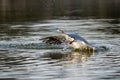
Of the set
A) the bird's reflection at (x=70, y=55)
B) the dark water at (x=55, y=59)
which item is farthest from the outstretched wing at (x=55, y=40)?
the bird's reflection at (x=70, y=55)

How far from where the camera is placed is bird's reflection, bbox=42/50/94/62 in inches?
789

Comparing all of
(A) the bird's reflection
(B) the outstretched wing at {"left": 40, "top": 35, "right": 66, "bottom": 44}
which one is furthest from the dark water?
(B) the outstretched wing at {"left": 40, "top": 35, "right": 66, "bottom": 44}

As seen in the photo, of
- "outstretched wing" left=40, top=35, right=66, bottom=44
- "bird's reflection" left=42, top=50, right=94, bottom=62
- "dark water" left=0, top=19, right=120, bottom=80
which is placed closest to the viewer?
"dark water" left=0, top=19, right=120, bottom=80

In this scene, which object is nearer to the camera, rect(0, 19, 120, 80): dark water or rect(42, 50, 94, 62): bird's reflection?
rect(0, 19, 120, 80): dark water

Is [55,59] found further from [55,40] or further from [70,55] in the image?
[55,40]

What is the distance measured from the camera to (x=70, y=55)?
70.0 feet

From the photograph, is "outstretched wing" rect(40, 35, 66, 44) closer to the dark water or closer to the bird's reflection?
the dark water

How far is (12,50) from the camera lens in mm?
22781

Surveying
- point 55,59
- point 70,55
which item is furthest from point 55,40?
point 55,59

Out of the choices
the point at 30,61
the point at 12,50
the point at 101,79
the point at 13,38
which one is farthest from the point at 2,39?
the point at 101,79

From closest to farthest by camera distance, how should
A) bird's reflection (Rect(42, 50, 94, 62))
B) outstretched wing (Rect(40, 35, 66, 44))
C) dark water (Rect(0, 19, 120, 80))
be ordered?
dark water (Rect(0, 19, 120, 80)), bird's reflection (Rect(42, 50, 94, 62)), outstretched wing (Rect(40, 35, 66, 44))

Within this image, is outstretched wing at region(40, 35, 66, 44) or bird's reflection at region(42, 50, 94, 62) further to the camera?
outstretched wing at region(40, 35, 66, 44)

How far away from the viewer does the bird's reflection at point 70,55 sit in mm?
20031

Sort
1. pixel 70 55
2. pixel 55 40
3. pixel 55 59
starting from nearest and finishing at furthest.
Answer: pixel 55 59 → pixel 70 55 → pixel 55 40
